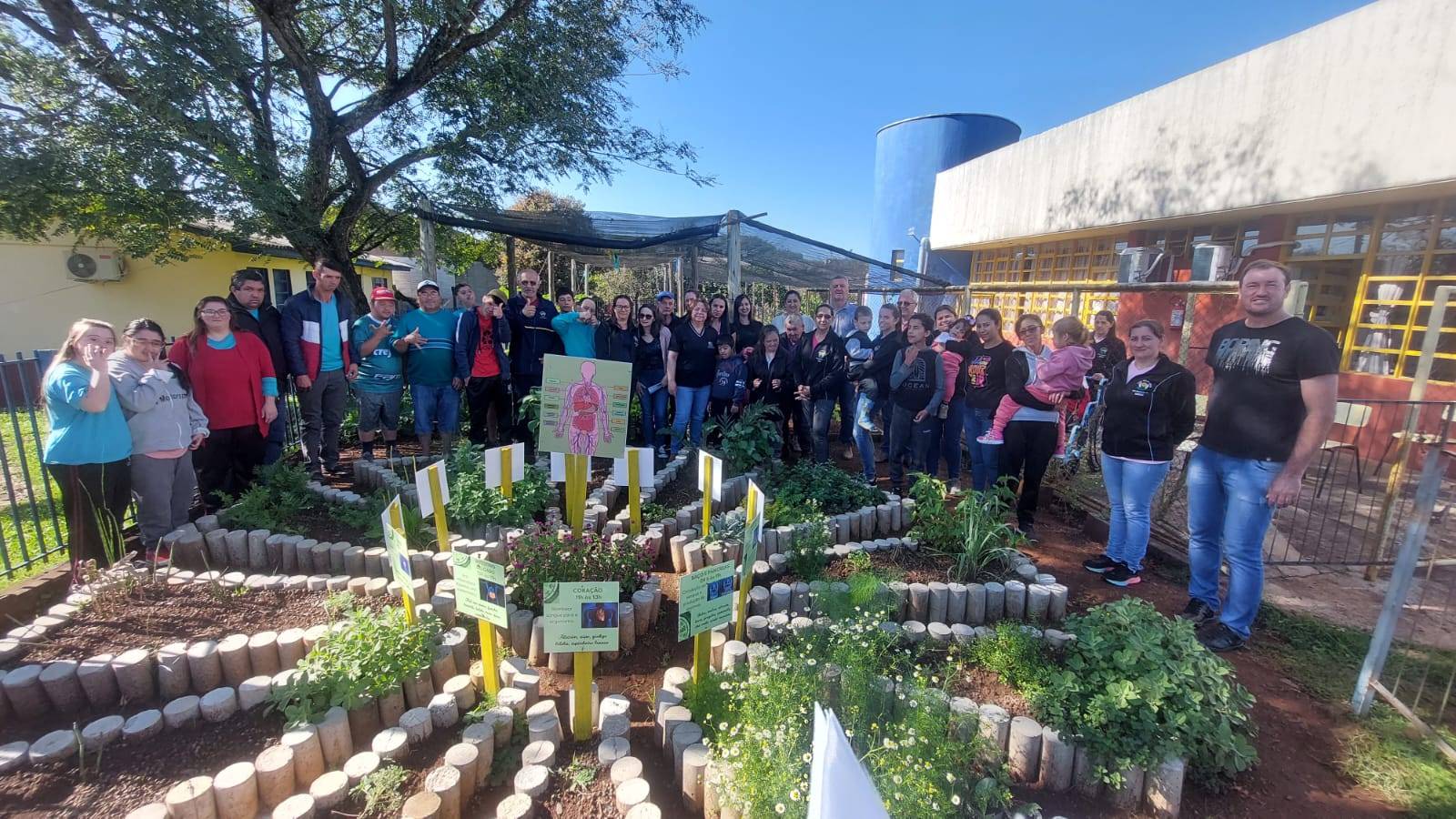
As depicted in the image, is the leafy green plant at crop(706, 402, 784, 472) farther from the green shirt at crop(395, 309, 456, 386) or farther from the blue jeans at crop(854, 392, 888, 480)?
the green shirt at crop(395, 309, 456, 386)

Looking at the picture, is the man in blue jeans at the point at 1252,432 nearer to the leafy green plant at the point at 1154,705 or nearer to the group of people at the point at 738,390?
the group of people at the point at 738,390

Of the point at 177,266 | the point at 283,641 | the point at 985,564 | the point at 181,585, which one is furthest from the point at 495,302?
the point at 177,266

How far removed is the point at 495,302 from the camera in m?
5.55

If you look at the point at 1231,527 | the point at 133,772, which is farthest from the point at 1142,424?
the point at 133,772

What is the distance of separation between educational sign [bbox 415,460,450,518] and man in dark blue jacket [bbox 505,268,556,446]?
2.58m

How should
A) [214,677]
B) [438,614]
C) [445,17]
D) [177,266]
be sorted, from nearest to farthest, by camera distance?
[214,677]
[438,614]
[445,17]
[177,266]

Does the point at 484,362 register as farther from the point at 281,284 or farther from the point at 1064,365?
the point at 281,284

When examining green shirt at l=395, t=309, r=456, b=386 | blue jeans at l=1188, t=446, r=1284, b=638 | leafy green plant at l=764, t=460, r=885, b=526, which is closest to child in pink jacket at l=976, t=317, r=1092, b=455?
blue jeans at l=1188, t=446, r=1284, b=638

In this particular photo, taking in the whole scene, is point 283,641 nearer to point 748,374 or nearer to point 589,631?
point 589,631

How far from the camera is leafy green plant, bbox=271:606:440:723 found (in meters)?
2.24

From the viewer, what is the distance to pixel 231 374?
13.4 feet

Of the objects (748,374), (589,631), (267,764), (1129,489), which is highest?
(748,374)

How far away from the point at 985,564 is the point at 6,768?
438 centimetres

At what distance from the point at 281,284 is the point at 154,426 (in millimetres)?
15579
